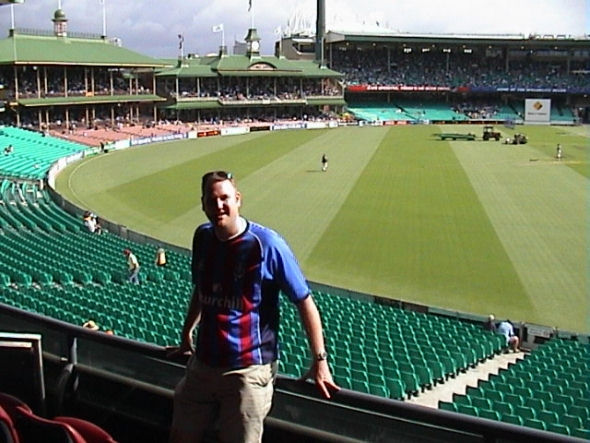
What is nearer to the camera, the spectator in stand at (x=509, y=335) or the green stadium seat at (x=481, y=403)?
the green stadium seat at (x=481, y=403)

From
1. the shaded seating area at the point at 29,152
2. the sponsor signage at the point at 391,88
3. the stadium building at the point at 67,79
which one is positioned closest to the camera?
the shaded seating area at the point at 29,152

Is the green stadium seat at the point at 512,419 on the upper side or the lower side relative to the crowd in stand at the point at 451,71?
lower

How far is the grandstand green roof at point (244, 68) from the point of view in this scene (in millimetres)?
81625

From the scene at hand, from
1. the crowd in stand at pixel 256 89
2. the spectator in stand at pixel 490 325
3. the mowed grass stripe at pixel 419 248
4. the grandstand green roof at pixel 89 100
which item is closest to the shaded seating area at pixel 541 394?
the spectator in stand at pixel 490 325

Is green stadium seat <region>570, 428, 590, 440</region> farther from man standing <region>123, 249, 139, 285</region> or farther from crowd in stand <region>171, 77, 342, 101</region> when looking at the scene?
crowd in stand <region>171, 77, 342, 101</region>

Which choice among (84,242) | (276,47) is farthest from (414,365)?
(276,47)

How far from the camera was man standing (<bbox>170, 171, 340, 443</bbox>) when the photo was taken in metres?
3.80

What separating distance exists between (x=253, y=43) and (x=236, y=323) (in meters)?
90.1

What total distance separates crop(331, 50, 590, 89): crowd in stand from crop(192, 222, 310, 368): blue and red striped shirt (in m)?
98.5

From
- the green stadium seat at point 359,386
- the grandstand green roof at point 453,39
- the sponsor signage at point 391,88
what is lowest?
the green stadium seat at point 359,386

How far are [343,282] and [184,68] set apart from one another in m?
63.8

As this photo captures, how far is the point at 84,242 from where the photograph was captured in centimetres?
2298

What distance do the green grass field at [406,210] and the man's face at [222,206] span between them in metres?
15.8

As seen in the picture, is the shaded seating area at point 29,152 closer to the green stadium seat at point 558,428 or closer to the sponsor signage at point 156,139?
the sponsor signage at point 156,139
